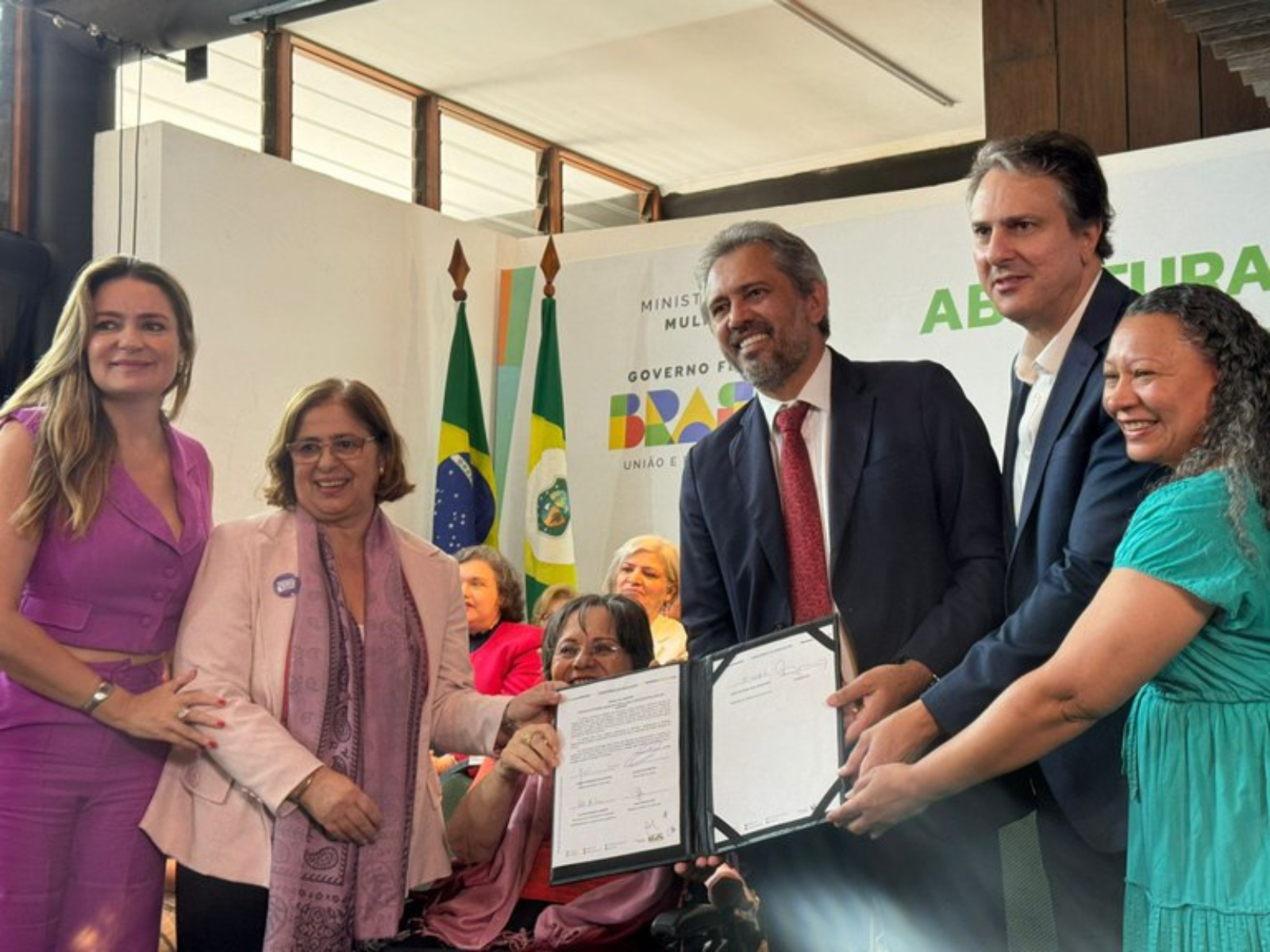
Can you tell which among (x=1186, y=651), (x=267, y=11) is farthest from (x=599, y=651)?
(x=267, y=11)

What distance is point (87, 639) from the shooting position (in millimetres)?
2939

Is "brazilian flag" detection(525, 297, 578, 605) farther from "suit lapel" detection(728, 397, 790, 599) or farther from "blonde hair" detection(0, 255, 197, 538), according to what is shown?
"suit lapel" detection(728, 397, 790, 599)

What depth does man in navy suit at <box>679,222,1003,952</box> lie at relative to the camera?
261 centimetres

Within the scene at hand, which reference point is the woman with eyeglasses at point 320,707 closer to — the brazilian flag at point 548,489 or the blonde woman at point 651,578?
the blonde woman at point 651,578

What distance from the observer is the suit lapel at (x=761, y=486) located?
2.75m

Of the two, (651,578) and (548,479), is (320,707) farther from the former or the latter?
(548,479)

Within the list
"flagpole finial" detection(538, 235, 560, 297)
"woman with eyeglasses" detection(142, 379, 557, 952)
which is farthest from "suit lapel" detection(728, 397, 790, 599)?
"flagpole finial" detection(538, 235, 560, 297)

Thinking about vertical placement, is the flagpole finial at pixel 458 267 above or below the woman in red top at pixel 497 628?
above

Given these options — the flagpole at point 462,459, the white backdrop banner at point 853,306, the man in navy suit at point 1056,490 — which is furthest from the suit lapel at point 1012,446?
the flagpole at point 462,459

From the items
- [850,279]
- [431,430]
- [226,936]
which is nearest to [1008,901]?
[226,936]

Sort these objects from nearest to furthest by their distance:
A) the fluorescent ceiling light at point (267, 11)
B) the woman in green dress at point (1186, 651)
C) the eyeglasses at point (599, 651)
A: the woman in green dress at point (1186, 651), the eyeglasses at point (599, 651), the fluorescent ceiling light at point (267, 11)

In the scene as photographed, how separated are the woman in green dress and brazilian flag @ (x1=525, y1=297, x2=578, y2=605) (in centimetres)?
456

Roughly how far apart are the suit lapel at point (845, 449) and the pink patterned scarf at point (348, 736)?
3.03 feet

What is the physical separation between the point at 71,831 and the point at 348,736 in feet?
1.68
